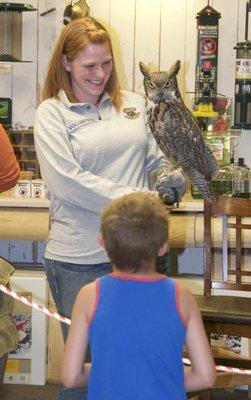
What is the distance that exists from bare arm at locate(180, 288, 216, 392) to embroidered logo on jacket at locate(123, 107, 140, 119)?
28.4 inches

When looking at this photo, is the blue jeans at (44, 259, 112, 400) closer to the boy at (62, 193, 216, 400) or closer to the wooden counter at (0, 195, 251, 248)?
the boy at (62, 193, 216, 400)

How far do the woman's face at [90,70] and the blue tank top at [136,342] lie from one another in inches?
29.4

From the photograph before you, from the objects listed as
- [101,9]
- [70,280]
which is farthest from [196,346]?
[101,9]

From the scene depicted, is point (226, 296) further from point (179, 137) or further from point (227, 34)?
point (227, 34)

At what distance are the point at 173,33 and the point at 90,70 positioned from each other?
1852 millimetres

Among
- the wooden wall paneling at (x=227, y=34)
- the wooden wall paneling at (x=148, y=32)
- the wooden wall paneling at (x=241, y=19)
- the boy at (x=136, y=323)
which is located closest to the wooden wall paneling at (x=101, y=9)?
the wooden wall paneling at (x=148, y=32)

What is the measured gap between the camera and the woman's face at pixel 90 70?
6.40 feet

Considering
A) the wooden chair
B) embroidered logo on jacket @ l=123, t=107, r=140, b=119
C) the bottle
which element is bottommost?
the wooden chair

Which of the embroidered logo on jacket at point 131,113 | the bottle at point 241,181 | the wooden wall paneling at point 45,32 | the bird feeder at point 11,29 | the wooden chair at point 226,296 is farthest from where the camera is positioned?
the wooden wall paneling at point 45,32

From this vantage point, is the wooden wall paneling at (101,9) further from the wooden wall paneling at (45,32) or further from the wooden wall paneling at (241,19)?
the wooden wall paneling at (241,19)

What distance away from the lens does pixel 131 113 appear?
2020mm

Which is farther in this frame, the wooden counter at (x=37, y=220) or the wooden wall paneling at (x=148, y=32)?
the wooden wall paneling at (x=148, y=32)

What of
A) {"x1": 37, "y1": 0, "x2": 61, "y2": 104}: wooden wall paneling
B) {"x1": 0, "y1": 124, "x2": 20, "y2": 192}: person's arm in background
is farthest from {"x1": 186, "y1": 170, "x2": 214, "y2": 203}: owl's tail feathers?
{"x1": 37, "y1": 0, "x2": 61, "y2": 104}: wooden wall paneling

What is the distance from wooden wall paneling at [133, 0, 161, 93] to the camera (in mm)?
3686
